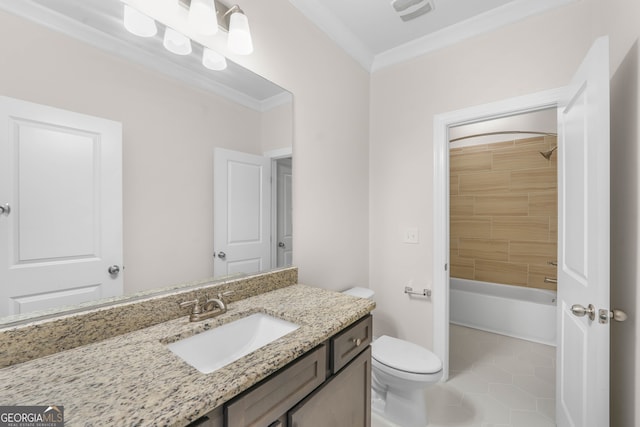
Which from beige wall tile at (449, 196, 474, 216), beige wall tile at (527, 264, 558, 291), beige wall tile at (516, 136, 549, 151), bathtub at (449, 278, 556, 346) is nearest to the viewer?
bathtub at (449, 278, 556, 346)

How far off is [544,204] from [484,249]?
0.74m

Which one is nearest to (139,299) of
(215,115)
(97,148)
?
(97,148)

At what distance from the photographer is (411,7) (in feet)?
5.75

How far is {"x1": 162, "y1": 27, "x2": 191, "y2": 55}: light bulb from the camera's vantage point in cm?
108

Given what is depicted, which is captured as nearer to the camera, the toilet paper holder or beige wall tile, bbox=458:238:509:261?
the toilet paper holder

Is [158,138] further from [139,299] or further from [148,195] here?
[139,299]

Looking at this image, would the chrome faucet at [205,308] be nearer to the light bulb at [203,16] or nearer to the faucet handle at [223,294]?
the faucet handle at [223,294]

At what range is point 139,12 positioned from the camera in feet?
3.29

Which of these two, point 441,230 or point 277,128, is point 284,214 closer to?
point 277,128

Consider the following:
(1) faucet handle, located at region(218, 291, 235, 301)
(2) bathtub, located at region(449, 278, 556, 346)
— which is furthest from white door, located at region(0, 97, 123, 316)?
(2) bathtub, located at region(449, 278, 556, 346)

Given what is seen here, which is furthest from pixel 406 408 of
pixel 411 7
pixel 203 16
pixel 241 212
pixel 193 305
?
pixel 411 7

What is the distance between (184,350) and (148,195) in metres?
0.57

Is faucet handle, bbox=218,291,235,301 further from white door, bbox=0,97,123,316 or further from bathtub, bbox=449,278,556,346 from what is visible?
bathtub, bbox=449,278,556,346

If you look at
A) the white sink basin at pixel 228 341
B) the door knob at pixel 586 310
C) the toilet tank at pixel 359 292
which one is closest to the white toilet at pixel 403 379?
the toilet tank at pixel 359 292
